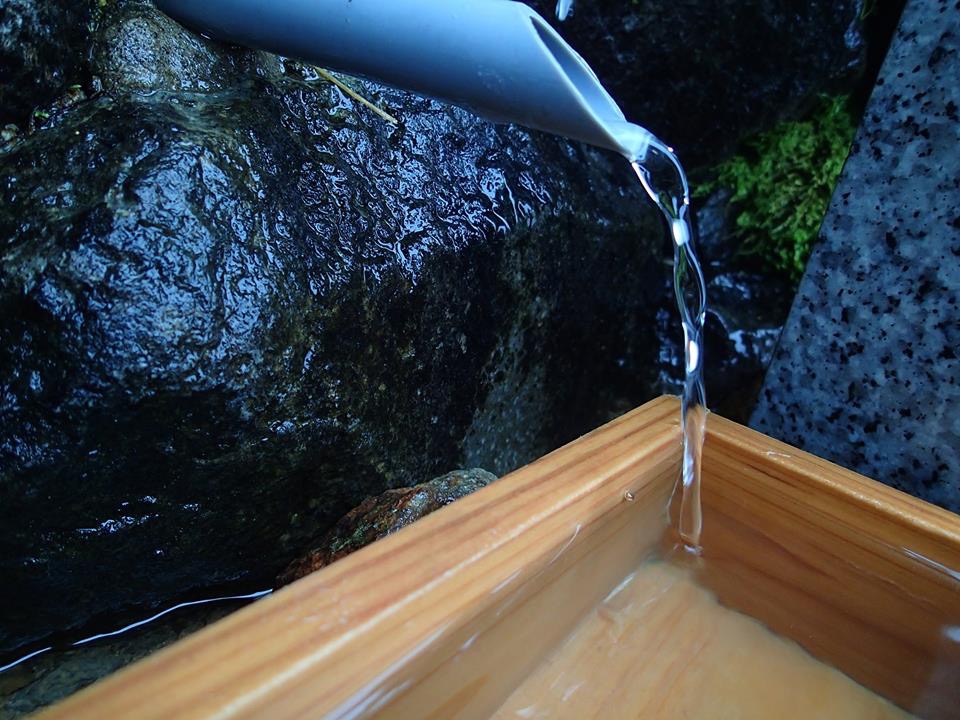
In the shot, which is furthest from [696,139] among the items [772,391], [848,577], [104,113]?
[104,113]

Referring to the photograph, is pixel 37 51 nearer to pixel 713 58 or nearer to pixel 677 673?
pixel 677 673

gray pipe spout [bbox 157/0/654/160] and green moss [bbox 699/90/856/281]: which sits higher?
gray pipe spout [bbox 157/0/654/160]

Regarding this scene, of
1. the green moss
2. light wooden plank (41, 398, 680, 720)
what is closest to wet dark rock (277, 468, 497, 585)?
light wooden plank (41, 398, 680, 720)

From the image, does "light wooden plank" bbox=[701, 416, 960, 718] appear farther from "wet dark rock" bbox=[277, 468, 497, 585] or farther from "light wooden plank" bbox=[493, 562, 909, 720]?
"wet dark rock" bbox=[277, 468, 497, 585]

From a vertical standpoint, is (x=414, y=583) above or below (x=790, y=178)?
below

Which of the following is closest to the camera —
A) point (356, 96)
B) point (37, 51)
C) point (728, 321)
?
point (37, 51)

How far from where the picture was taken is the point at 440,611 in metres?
1.04

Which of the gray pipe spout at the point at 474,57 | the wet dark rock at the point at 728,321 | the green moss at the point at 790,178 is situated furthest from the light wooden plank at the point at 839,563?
the green moss at the point at 790,178

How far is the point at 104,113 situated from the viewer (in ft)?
5.43

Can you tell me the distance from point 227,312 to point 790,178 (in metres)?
2.65

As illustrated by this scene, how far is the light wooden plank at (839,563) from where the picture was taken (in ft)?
4.58

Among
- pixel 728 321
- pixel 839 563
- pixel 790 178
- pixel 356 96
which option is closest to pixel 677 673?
pixel 839 563

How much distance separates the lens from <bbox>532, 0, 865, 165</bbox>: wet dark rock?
2.72m

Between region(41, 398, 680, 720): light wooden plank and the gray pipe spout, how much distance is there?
0.63 m
